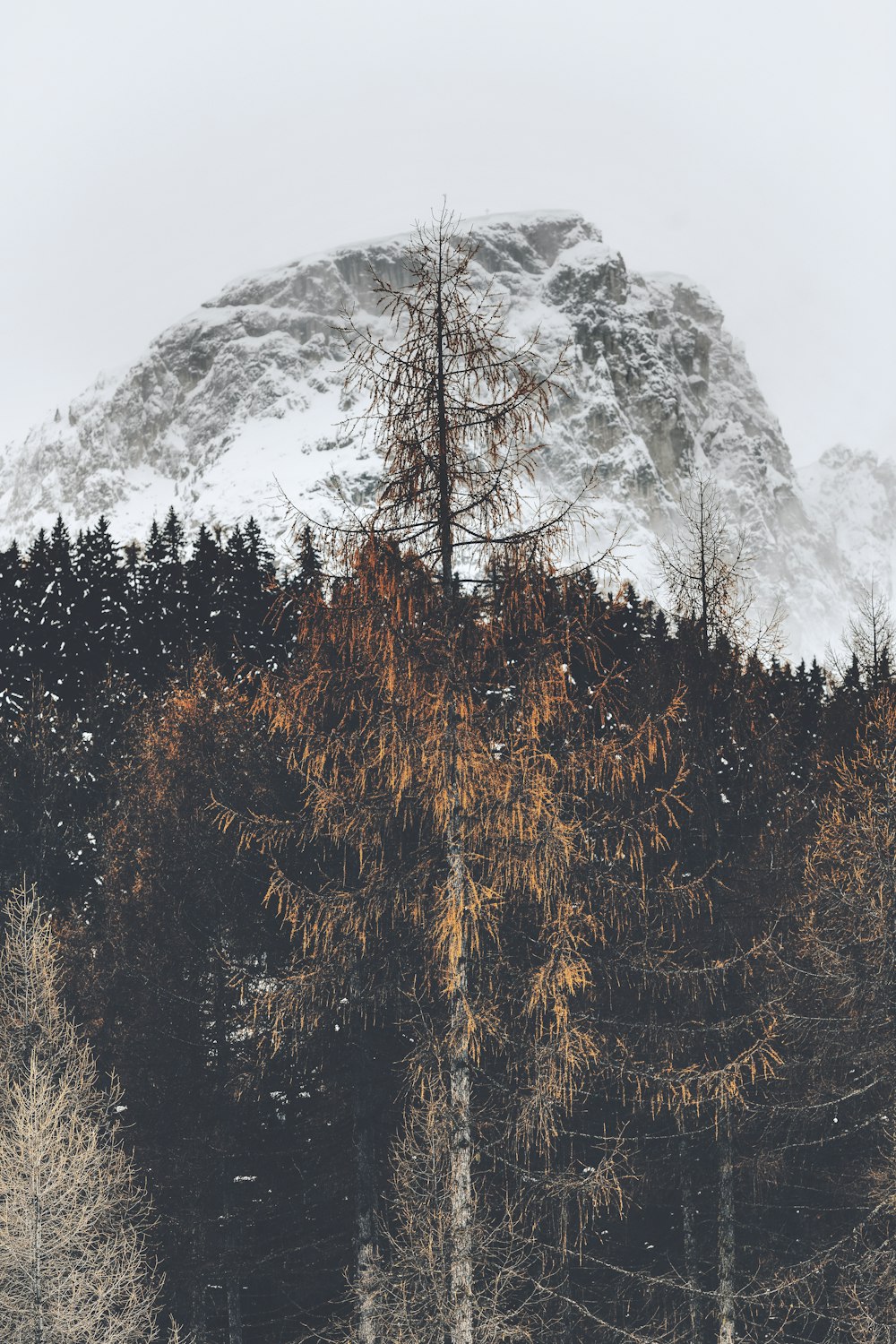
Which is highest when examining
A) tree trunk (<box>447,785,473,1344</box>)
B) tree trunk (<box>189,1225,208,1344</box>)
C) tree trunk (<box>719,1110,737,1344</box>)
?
tree trunk (<box>447,785,473,1344</box>)

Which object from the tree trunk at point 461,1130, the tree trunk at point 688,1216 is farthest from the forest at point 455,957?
the tree trunk at point 688,1216

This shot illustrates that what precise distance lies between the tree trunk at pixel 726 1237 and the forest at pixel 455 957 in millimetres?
57

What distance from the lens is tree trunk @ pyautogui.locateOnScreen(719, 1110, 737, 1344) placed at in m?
13.6

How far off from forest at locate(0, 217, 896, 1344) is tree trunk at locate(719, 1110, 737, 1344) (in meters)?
0.06

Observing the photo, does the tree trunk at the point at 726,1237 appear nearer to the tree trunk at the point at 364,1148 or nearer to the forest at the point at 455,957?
the forest at the point at 455,957

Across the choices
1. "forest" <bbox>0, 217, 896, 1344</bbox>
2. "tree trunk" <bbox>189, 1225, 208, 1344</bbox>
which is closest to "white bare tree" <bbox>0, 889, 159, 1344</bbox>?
"forest" <bbox>0, 217, 896, 1344</bbox>

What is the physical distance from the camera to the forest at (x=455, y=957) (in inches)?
396

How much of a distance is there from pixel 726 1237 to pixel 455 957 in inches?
290

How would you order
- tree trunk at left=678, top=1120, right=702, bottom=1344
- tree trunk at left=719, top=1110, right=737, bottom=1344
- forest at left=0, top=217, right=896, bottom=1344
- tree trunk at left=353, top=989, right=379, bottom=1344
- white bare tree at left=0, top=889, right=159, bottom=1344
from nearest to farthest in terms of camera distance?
forest at left=0, top=217, right=896, bottom=1344
tree trunk at left=719, top=1110, right=737, bottom=1344
white bare tree at left=0, top=889, right=159, bottom=1344
tree trunk at left=353, top=989, right=379, bottom=1344
tree trunk at left=678, top=1120, right=702, bottom=1344

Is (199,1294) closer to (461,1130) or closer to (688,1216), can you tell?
(688,1216)

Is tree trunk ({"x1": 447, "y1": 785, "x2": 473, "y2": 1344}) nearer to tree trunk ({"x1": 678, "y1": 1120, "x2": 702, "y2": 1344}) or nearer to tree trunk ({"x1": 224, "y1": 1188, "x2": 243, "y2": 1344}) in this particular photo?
tree trunk ({"x1": 678, "y1": 1120, "x2": 702, "y2": 1344})

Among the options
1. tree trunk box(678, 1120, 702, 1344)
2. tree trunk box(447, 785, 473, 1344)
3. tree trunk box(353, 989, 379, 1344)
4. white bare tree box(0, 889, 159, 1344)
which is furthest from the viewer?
tree trunk box(678, 1120, 702, 1344)

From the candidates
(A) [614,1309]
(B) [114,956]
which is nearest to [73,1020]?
(B) [114,956]

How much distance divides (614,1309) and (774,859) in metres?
7.14
